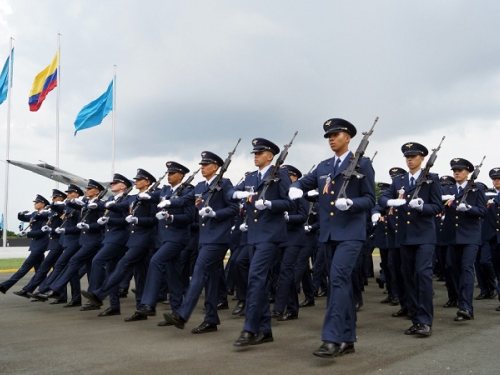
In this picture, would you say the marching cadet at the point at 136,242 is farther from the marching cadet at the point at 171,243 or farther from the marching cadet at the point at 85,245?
the marching cadet at the point at 85,245

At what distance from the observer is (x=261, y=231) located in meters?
6.46

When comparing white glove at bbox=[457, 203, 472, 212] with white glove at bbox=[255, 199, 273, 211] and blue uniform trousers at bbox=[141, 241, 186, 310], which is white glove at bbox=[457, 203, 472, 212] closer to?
white glove at bbox=[255, 199, 273, 211]

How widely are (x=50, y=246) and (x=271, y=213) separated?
6230mm

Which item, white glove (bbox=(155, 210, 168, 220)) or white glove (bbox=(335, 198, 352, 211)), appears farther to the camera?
white glove (bbox=(155, 210, 168, 220))

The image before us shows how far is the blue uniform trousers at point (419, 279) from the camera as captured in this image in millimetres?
6562

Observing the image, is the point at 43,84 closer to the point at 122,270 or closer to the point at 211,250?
the point at 122,270

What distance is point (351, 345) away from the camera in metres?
5.58

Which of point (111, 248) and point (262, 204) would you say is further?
point (111, 248)

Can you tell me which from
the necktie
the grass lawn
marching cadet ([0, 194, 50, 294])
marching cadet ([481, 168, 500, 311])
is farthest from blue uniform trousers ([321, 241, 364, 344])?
the grass lawn

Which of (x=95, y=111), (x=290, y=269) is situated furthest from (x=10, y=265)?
(x=290, y=269)

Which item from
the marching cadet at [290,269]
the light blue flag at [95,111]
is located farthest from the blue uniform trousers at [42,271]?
the light blue flag at [95,111]

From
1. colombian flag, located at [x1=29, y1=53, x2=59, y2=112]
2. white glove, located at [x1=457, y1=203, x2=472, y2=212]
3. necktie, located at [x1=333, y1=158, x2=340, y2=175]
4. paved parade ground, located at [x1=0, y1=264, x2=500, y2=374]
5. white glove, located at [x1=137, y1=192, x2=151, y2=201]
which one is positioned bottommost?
paved parade ground, located at [x1=0, y1=264, x2=500, y2=374]

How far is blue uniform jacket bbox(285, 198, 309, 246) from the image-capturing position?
8406 millimetres

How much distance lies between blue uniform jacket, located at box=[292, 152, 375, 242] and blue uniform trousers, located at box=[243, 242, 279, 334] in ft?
2.48
